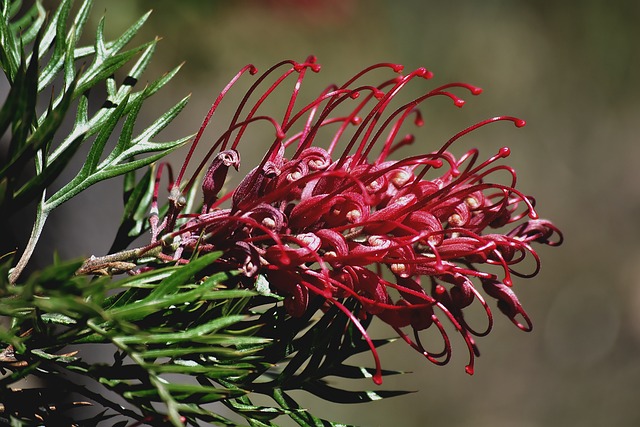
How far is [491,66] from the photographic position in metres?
4.06

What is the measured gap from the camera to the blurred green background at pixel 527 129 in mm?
3277

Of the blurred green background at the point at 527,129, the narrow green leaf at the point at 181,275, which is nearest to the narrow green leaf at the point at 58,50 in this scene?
the narrow green leaf at the point at 181,275

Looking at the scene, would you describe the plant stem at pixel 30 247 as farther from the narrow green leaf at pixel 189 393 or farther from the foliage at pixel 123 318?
the narrow green leaf at pixel 189 393

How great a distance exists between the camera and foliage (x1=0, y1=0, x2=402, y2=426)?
1.61 feet

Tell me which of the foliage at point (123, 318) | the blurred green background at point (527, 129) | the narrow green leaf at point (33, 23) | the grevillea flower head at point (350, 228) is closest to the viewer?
the foliage at point (123, 318)

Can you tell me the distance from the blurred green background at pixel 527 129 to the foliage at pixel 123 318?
88.7 inches

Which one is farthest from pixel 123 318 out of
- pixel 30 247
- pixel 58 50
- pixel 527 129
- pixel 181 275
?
pixel 527 129

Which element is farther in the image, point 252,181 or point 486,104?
point 486,104

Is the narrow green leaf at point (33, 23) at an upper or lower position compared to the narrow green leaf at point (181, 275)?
upper

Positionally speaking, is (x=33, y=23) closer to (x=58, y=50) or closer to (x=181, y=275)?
(x=58, y=50)

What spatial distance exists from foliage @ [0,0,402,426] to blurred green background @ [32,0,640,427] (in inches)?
88.7

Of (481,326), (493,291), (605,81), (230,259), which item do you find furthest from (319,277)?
(605,81)

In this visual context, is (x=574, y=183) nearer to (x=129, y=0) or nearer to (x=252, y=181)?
(x=129, y=0)

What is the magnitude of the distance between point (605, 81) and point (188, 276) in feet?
13.4
